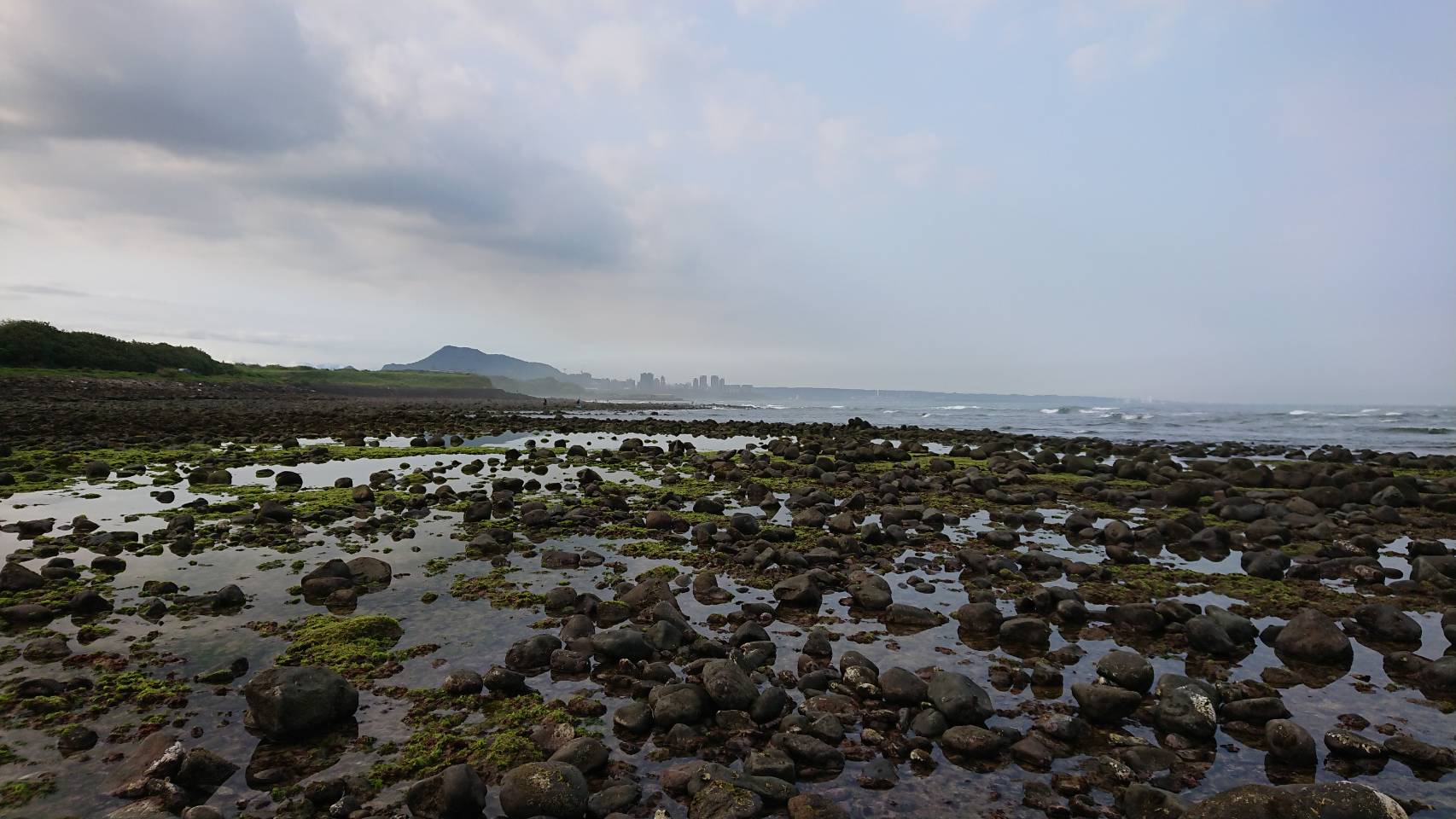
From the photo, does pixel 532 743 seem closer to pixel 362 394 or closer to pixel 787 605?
pixel 787 605

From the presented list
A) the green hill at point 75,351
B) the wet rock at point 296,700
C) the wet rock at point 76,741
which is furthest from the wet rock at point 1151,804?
the green hill at point 75,351

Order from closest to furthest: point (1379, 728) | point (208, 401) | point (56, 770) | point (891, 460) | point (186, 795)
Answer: point (186, 795) → point (56, 770) → point (1379, 728) → point (891, 460) → point (208, 401)

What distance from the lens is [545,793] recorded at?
4.31 m

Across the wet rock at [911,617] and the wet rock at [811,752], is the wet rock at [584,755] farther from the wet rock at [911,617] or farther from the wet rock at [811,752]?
the wet rock at [911,617]

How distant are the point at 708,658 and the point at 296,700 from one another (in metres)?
3.92

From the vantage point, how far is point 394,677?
20.7 feet

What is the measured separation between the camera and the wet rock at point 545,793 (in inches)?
167

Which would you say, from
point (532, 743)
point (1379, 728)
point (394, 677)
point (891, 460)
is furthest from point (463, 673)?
point (891, 460)

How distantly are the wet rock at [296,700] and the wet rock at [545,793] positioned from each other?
2.06 m

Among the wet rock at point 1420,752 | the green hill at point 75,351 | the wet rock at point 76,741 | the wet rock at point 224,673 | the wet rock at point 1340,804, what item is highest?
the green hill at point 75,351

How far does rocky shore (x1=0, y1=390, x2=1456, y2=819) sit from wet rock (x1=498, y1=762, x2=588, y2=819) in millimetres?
21

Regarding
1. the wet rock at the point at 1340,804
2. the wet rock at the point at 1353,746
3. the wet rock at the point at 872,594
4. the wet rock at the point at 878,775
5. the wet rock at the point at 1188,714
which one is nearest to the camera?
the wet rock at the point at 1340,804

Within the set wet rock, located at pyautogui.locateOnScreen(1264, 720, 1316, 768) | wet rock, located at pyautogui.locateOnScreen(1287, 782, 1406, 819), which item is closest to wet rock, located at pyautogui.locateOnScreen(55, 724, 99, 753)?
wet rock, located at pyautogui.locateOnScreen(1287, 782, 1406, 819)

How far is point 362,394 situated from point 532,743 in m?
102
